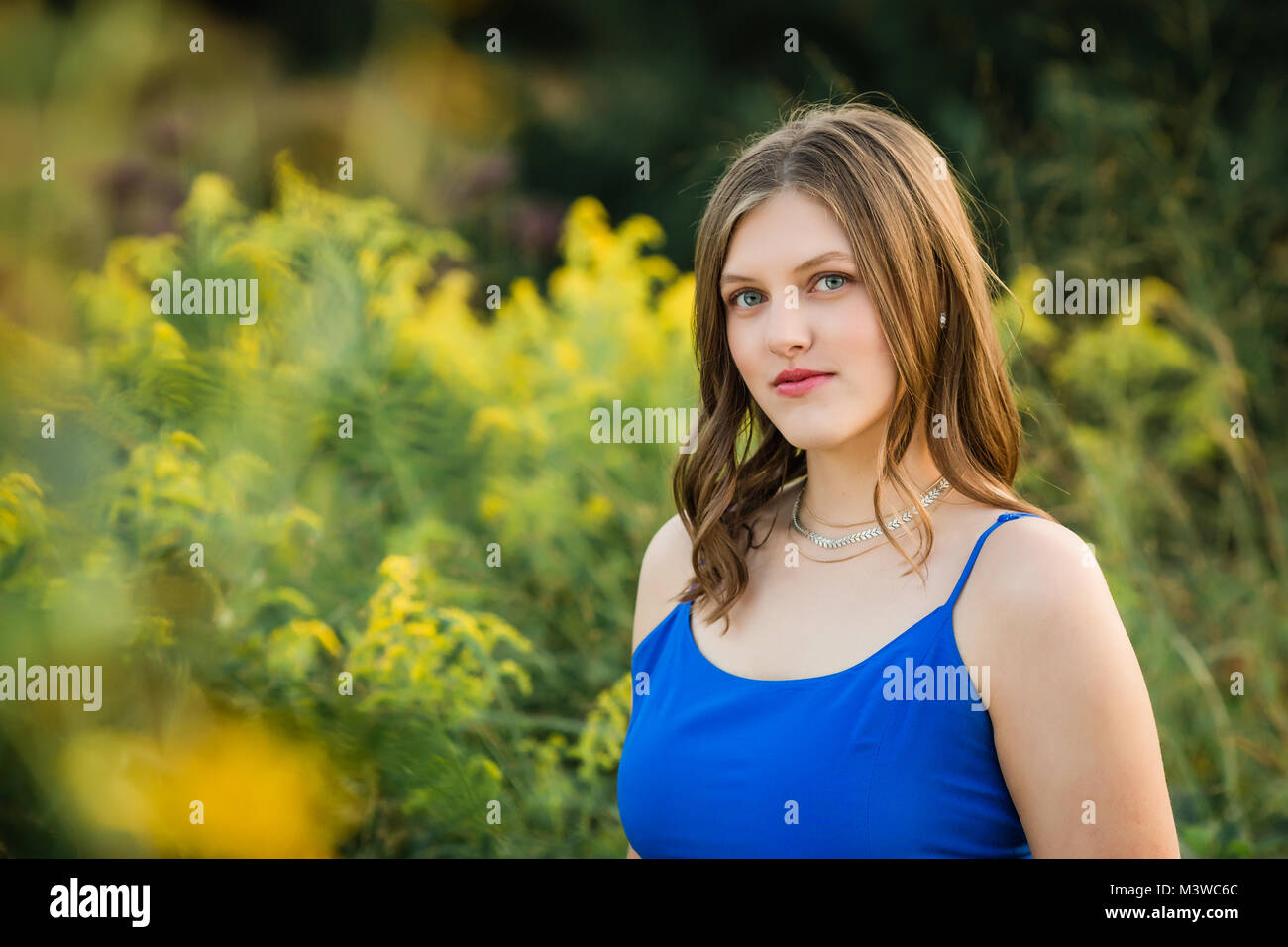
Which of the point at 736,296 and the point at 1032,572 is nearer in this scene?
the point at 1032,572

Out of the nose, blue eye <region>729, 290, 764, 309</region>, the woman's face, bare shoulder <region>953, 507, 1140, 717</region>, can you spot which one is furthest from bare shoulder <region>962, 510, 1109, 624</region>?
blue eye <region>729, 290, 764, 309</region>

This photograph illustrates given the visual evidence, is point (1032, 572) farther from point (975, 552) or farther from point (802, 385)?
point (802, 385)

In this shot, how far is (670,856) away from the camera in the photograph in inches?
62.4

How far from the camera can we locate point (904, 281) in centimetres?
152

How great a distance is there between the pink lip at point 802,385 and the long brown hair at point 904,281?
107 millimetres

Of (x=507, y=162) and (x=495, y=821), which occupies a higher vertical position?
(x=507, y=162)

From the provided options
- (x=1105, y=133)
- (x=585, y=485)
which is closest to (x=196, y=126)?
(x=585, y=485)

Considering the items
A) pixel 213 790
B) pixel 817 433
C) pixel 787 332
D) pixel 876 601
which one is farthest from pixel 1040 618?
pixel 213 790

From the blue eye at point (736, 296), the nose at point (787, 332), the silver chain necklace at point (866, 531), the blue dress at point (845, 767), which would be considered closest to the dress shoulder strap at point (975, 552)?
the blue dress at point (845, 767)

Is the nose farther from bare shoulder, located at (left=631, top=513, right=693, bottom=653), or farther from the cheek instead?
bare shoulder, located at (left=631, top=513, right=693, bottom=653)

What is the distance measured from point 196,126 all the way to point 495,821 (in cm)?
263

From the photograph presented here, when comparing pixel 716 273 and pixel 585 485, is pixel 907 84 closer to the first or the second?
pixel 585 485

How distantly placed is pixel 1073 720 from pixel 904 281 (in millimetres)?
612

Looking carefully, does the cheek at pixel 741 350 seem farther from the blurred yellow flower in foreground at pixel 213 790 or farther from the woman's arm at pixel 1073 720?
the blurred yellow flower in foreground at pixel 213 790
